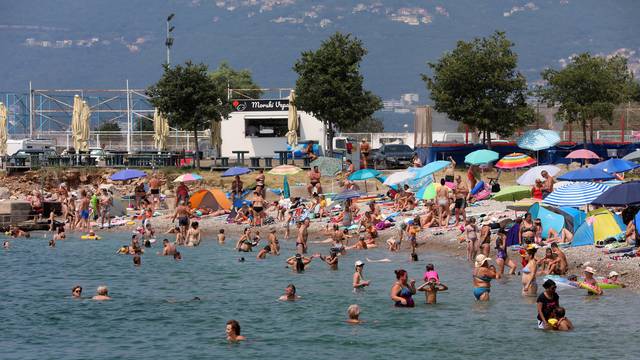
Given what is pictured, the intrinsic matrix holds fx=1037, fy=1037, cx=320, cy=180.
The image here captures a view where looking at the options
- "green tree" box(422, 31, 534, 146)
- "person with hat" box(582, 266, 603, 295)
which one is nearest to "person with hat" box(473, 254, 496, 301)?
"person with hat" box(582, 266, 603, 295)

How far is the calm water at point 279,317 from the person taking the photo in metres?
19.7

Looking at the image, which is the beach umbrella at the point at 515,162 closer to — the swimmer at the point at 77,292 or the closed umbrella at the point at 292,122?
the closed umbrella at the point at 292,122

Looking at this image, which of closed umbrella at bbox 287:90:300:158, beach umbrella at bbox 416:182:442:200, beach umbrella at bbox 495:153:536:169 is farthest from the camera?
closed umbrella at bbox 287:90:300:158

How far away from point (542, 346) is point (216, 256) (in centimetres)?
1504

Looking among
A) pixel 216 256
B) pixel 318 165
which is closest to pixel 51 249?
pixel 216 256

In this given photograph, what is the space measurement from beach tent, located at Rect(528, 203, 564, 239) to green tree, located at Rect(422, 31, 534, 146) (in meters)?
17.0

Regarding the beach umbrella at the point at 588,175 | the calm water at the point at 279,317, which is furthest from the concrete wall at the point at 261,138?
the calm water at the point at 279,317

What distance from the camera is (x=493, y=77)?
45531mm

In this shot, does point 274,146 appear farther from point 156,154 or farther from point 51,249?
point 51,249

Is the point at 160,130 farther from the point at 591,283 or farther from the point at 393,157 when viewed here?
the point at 591,283

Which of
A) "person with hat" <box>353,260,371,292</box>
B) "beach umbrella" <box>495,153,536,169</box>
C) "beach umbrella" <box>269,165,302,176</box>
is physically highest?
"beach umbrella" <box>495,153,536,169</box>

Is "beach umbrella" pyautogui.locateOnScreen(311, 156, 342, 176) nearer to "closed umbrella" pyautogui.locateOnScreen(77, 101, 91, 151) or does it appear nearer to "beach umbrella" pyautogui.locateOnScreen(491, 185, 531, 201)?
"beach umbrella" pyautogui.locateOnScreen(491, 185, 531, 201)

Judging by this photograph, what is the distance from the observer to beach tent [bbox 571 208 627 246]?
26.8 m

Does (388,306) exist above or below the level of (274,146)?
below
